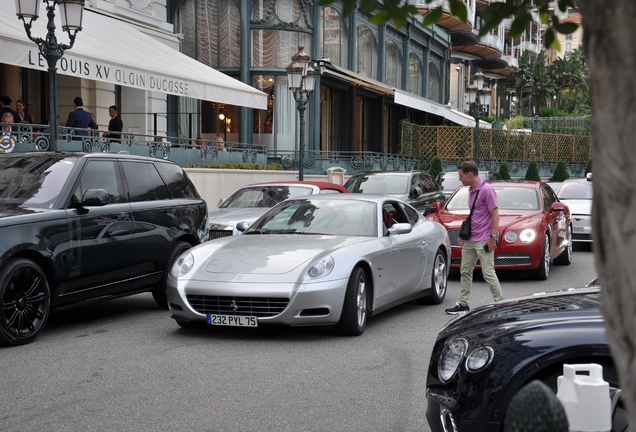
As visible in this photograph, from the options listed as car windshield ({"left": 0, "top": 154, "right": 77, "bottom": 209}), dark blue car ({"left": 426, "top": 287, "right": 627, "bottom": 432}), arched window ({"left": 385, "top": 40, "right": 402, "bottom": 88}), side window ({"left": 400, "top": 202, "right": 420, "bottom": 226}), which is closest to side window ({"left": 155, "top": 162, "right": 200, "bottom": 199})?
car windshield ({"left": 0, "top": 154, "right": 77, "bottom": 209})

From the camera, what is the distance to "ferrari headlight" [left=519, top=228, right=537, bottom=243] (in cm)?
Answer: 1350

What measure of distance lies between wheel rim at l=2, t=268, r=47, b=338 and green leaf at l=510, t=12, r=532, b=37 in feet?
20.3

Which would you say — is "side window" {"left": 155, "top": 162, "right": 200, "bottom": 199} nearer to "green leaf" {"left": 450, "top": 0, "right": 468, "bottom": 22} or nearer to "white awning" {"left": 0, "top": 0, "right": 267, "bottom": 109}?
"white awning" {"left": 0, "top": 0, "right": 267, "bottom": 109}

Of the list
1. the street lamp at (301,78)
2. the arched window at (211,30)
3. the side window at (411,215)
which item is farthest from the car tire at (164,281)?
the arched window at (211,30)

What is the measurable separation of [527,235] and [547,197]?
202 cm

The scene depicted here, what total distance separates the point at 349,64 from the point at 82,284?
2741 centimetres

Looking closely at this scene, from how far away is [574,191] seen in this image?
2016cm

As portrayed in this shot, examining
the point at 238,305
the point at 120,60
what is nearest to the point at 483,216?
the point at 238,305

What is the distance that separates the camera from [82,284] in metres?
8.84

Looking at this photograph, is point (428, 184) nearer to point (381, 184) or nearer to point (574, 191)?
point (381, 184)

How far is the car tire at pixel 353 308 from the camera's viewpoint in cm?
843

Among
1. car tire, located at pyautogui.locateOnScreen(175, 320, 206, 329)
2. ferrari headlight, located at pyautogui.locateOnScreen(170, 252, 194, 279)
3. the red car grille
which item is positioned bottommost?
car tire, located at pyautogui.locateOnScreen(175, 320, 206, 329)

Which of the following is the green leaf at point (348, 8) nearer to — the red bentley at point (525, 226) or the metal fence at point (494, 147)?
the red bentley at point (525, 226)

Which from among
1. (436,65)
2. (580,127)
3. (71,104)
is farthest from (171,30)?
(580,127)
